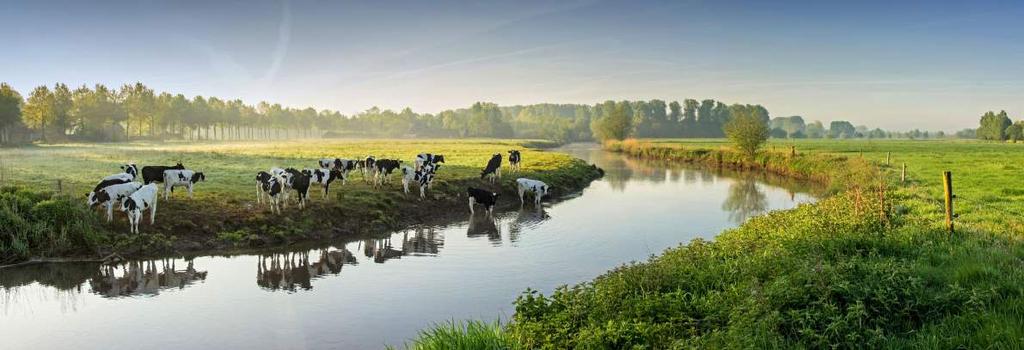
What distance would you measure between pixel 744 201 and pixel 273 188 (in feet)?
79.4

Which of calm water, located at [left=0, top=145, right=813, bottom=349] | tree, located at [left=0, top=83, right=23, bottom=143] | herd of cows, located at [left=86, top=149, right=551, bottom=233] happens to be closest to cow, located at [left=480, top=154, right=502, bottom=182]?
herd of cows, located at [left=86, top=149, right=551, bottom=233]

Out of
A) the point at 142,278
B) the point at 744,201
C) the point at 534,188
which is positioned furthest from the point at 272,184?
the point at 744,201

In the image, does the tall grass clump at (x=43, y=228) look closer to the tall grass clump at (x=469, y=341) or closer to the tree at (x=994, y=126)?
the tall grass clump at (x=469, y=341)

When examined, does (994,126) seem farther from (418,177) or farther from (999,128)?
(418,177)

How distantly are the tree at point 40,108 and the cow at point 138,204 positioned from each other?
7824 centimetres

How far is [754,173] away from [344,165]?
36.1 metres

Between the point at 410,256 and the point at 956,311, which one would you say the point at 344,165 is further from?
the point at 956,311

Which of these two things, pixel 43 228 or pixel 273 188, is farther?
pixel 273 188

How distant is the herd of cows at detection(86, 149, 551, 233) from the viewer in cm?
1958

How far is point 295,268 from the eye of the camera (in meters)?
17.9

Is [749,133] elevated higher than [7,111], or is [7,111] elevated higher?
[7,111]

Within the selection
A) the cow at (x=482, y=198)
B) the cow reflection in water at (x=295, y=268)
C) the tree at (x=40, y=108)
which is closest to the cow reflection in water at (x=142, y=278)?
the cow reflection in water at (x=295, y=268)

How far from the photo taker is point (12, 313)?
44.4ft

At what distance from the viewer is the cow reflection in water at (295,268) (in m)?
16.2
